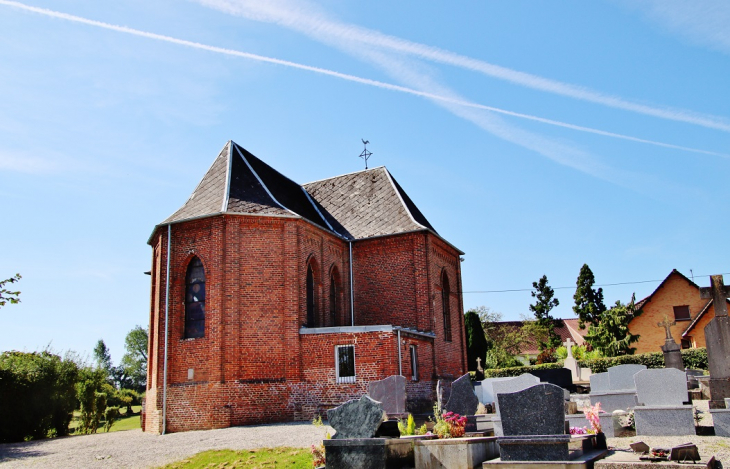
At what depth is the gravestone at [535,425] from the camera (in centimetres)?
759

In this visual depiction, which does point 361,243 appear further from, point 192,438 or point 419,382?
point 192,438

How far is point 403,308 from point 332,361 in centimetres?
484

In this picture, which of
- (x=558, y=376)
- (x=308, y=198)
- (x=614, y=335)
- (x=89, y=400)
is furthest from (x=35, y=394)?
(x=614, y=335)

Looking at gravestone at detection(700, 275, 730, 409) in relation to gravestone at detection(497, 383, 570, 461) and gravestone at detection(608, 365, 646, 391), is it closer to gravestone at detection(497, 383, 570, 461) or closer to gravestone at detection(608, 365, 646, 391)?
gravestone at detection(608, 365, 646, 391)

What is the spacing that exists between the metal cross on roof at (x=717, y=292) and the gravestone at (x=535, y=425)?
25.2 ft

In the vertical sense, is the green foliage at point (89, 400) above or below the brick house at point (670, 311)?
below

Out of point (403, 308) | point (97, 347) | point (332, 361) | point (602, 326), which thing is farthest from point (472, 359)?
point (97, 347)

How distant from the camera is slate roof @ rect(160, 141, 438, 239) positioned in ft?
66.8

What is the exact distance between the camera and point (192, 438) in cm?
1548

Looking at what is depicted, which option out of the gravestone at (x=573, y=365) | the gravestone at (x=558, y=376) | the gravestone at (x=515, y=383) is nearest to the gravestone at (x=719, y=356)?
the gravestone at (x=515, y=383)

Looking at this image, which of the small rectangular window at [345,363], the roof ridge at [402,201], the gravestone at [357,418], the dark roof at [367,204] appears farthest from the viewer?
the dark roof at [367,204]

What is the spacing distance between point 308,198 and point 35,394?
12.8m

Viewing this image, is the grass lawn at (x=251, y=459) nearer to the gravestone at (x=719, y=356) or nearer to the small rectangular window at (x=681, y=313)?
the gravestone at (x=719, y=356)

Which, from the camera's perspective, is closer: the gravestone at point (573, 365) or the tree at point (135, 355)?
the gravestone at point (573, 365)
